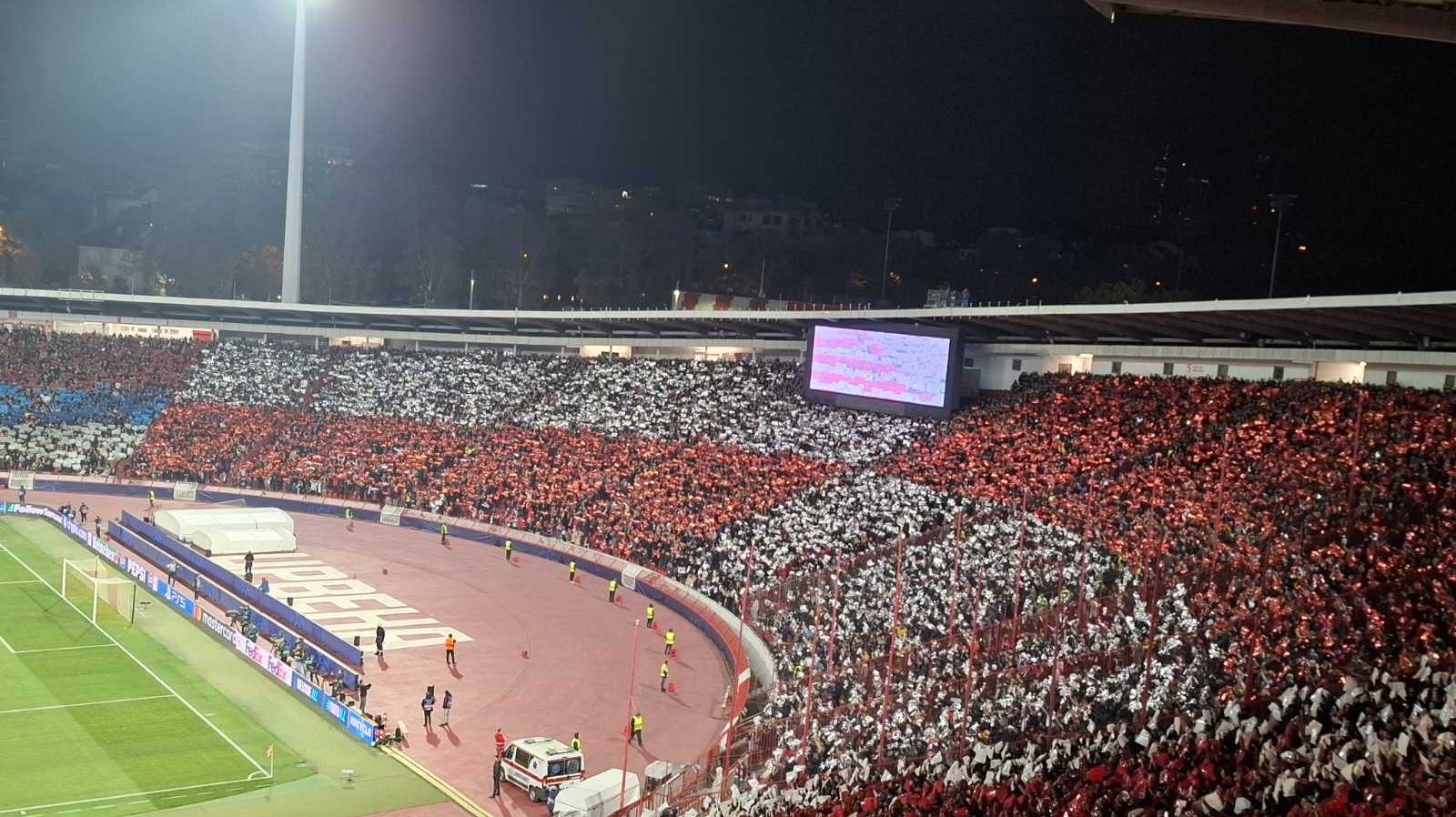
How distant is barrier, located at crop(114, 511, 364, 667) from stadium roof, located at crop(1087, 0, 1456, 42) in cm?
2380

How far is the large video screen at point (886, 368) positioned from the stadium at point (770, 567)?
13cm

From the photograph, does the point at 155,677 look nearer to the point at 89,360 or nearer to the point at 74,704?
the point at 74,704

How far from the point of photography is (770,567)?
117 feet

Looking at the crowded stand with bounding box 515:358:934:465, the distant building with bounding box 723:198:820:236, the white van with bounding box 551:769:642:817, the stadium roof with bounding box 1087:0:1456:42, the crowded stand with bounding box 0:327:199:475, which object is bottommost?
the white van with bounding box 551:769:642:817

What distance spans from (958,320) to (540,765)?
2626 centimetres

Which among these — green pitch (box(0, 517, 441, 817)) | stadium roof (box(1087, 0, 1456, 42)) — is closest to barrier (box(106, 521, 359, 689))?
green pitch (box(0, 517, 441, 817))

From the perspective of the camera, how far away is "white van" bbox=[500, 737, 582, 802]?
22.3 m

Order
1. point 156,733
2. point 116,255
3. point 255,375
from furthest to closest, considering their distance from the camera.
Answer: point 116,255, point 255,375, point 156,733

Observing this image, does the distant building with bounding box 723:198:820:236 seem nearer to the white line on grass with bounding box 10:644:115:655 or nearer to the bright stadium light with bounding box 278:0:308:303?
the bright stadium light with bounding box 278:0:308:303

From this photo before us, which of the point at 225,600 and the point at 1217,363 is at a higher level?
the point at 1217,363

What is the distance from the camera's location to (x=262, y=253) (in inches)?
3989

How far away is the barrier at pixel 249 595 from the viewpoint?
30.2 metres

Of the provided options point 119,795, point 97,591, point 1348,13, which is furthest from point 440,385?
point 1348,13

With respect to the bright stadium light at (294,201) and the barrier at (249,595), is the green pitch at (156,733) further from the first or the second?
the bright stadium light at (294,201)
